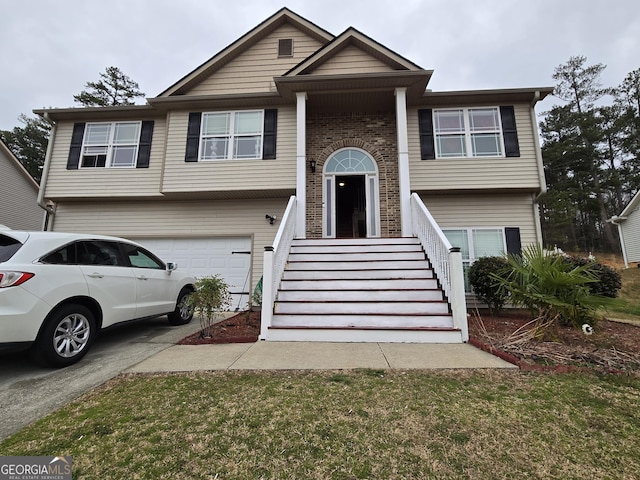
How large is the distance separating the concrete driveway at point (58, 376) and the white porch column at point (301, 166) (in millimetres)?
3508

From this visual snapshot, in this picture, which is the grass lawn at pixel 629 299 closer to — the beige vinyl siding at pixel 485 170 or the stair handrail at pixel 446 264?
the stair handrail at pixel 446 264

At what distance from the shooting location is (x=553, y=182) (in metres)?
23.4

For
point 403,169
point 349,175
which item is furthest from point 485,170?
point 349,175

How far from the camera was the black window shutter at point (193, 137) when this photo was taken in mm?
8188

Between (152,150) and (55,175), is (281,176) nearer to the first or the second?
(152,150)

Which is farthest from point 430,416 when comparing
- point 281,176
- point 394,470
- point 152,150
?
point 152,150

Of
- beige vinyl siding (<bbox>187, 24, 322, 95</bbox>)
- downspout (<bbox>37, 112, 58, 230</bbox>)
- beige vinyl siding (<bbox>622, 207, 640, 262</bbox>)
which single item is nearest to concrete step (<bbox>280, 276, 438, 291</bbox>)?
beige vinyl siding (<bbox>187, 24, 322, 95</bbox>)

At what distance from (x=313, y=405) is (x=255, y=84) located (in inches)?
364

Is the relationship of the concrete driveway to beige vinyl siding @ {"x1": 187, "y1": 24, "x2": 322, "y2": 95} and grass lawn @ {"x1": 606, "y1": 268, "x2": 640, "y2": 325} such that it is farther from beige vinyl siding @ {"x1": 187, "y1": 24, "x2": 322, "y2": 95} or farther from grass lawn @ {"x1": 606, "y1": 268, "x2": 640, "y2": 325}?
beige vinyl siding @ {"x1": 187, "y1": 24, "x2": 322, "y2": 95}

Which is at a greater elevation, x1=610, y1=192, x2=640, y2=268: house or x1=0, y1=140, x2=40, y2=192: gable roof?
x1=0, y1=140, x2=40, y2=192: gable roof

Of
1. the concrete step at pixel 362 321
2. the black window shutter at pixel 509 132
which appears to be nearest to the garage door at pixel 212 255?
the concrete step at pixel 362 321

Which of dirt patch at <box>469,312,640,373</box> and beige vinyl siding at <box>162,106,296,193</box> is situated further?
beige vinyl siding at <box>162,106,296,193</box>

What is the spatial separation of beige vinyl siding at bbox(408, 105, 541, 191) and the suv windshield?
297 inches

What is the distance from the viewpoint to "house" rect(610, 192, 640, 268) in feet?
52.0
